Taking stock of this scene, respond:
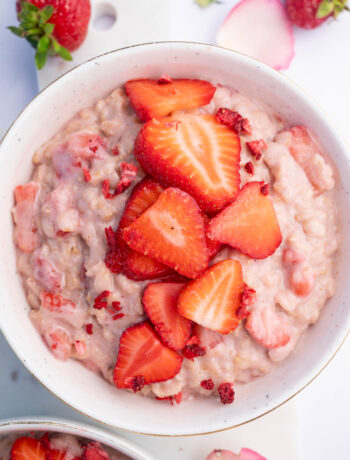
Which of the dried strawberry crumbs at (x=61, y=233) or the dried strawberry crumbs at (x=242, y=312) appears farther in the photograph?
the dried strawberry crumbs at (x=61, y=233)

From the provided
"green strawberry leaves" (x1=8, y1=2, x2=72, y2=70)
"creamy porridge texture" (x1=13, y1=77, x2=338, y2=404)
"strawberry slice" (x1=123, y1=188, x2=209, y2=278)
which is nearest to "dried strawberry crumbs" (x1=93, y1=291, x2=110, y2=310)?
"creamy porridge texture" (x1=13, y1=77, x2=338, y2=404)

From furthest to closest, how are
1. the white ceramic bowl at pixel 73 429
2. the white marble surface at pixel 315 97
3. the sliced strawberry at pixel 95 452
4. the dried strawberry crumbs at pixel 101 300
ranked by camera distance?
the white marble surface at pixel 315 97 → the sliced strawberry at pixel 95 452 → the white ceramic bowl at pixel 73 429 → the dried strawberry crumbs at pixel 101 300

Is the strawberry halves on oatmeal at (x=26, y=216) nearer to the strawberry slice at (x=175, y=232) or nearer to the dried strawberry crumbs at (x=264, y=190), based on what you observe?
the strawberry slice at (x=175, y=232)

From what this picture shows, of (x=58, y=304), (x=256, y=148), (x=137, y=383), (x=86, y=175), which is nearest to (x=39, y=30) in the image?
(x=86, y=175)

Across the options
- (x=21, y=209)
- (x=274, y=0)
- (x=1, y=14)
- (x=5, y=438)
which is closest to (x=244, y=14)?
(x=274, y=0)

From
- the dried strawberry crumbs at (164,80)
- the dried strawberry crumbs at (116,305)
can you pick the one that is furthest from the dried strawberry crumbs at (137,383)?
the dried strawberry crumbs at (164,80)

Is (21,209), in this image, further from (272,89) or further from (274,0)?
(274,0)

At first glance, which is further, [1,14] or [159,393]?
[1,14]
